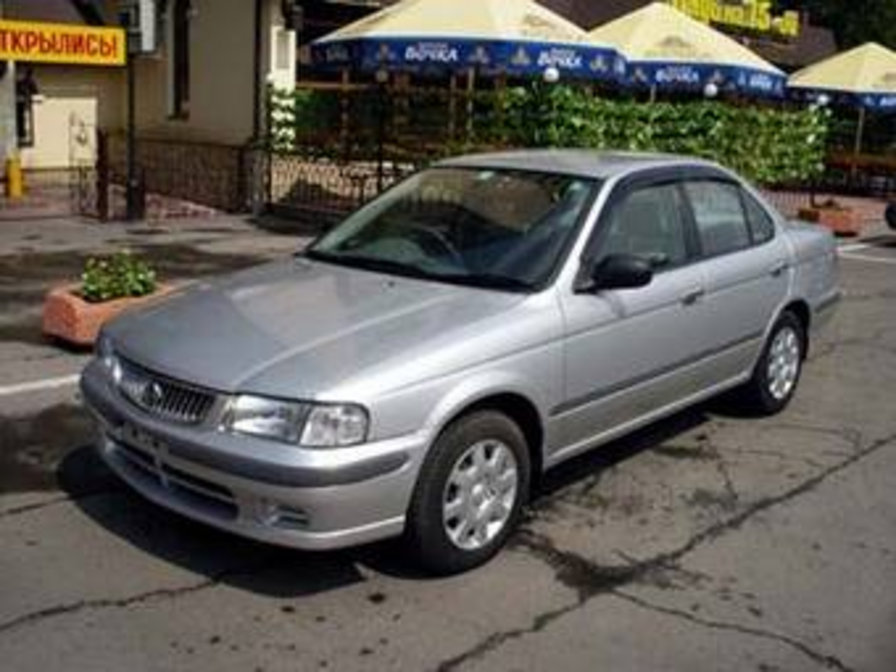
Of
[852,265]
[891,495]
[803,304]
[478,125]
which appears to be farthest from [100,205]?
[891,495]

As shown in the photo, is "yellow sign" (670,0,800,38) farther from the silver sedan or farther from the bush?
the silver sedan

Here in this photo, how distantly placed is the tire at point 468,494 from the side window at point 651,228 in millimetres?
1077

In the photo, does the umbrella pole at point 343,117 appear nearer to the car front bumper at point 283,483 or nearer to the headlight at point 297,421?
the car front bumper at point 283,483

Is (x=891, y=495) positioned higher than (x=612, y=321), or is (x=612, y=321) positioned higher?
(x=612, y=321)

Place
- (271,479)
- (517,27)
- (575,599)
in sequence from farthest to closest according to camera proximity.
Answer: (517,27) < (575,599) < (271,479)

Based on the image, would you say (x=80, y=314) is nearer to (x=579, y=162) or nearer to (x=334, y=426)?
(x=579, y=162)

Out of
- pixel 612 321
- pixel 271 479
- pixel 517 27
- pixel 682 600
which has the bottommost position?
pixel 682 600

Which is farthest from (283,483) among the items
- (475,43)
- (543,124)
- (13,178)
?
(13,178)

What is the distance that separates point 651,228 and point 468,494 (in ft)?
6.02

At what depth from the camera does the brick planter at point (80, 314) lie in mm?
7668

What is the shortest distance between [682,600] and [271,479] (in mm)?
1583

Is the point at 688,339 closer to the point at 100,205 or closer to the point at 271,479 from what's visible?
the point at 271,479

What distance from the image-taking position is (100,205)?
1474cm

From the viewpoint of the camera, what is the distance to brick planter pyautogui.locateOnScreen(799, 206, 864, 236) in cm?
1717
